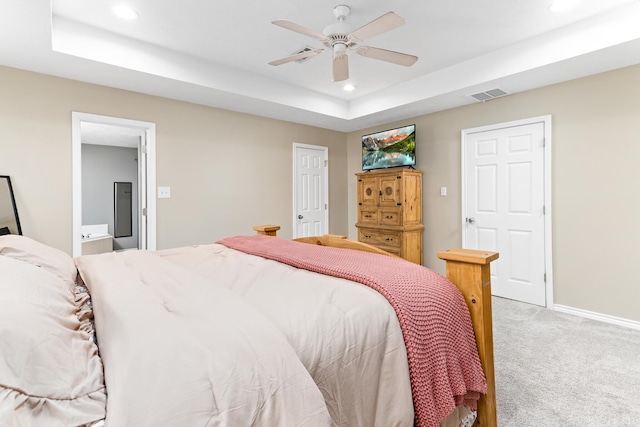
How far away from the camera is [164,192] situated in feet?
11.9

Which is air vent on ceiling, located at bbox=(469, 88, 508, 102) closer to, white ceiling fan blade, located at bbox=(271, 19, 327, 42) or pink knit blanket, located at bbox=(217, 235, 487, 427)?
white ceiling fan blade, located at bbox=(271, 19, 327, 42)

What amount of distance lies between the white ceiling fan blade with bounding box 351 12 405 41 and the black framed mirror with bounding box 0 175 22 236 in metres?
3.16

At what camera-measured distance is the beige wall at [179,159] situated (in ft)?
9.41

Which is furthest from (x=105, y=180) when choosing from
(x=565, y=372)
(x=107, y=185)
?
(x=565, y=372)

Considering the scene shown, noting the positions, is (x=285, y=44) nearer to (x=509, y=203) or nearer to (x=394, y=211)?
(x=394, y=211)

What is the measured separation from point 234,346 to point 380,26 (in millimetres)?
2071

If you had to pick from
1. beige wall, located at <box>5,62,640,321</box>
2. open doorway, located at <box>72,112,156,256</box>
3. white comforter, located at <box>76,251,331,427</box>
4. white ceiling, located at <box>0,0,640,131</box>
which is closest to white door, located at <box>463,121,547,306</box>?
beige wall, located at <box>5,62,640,321</box>

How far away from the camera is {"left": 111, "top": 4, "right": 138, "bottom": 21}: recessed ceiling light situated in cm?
240

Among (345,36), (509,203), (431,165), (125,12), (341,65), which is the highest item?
(125,12)

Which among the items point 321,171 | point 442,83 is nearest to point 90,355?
point 442,83

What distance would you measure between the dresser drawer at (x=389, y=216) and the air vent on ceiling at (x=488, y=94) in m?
1.58

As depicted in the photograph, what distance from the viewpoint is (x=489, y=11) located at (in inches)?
98.4

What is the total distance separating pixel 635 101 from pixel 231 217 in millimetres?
4327

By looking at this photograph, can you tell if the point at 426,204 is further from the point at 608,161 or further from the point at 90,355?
the point at 90,355
